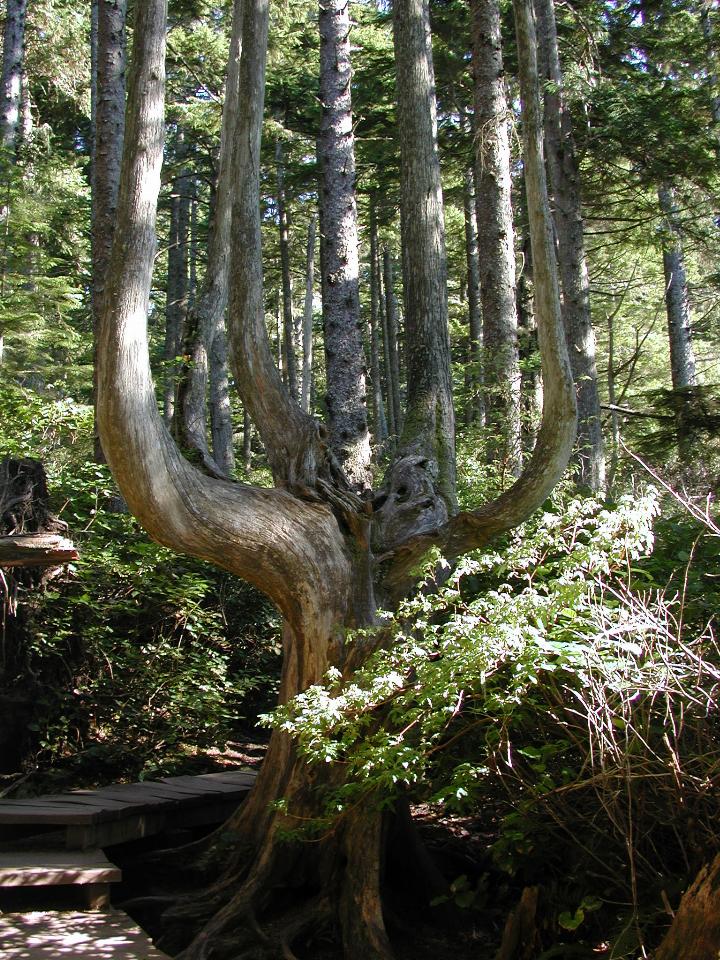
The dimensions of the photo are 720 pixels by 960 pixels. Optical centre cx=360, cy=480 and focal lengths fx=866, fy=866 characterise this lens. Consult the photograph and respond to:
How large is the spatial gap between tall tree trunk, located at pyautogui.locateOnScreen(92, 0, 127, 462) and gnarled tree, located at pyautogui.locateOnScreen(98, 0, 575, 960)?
15.9 ft

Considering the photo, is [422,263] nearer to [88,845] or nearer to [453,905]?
[453,905]

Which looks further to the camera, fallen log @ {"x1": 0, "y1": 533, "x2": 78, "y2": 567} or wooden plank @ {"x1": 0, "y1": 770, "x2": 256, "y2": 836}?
wooden plank @ {"x1": 0, "y1": 770, "x2": 256, "y2": 836}

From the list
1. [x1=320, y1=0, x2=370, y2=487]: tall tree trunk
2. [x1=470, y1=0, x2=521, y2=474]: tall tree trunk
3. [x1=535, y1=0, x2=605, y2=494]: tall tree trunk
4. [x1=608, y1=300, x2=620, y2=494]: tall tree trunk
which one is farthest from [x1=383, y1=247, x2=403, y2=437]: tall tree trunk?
[x1=320, y1=0, x2=370, y2=487]: tall tree trunk

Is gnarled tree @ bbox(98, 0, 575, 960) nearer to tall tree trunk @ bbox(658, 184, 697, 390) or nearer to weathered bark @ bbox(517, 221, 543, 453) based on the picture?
weathered bark @ bbox(517, 221, 543, 453)

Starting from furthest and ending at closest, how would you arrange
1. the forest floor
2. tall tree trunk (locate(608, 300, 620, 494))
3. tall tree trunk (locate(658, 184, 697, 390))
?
tall tree trunk (locate(658, 184, 697, 390)), tall tree trunk (locate(608, 300, 620, 494)), the forest floor

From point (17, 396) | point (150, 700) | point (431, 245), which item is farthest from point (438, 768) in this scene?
point (17, 396)

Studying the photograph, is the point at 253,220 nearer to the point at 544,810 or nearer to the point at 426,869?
the point at 544,810

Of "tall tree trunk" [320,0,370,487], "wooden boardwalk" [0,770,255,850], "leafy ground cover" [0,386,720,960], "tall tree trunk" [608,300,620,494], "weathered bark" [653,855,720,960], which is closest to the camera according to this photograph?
"weathered bark" [653,855,720,960]

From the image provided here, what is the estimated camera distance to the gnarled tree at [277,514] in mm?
4598

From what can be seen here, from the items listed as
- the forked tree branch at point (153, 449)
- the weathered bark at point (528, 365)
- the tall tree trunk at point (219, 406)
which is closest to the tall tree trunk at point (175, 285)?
the tall tree trunk at point (219, 406)

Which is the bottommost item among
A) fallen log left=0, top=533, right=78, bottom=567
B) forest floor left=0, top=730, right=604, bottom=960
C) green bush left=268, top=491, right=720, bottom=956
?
forest floor left=0, top=730, right=604, bottom=960

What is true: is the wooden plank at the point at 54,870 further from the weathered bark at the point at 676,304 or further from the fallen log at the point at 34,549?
the weathered bark at the point at 676,304

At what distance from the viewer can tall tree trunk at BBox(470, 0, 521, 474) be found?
34.1 ft

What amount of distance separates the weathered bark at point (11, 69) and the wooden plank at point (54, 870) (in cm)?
1349
